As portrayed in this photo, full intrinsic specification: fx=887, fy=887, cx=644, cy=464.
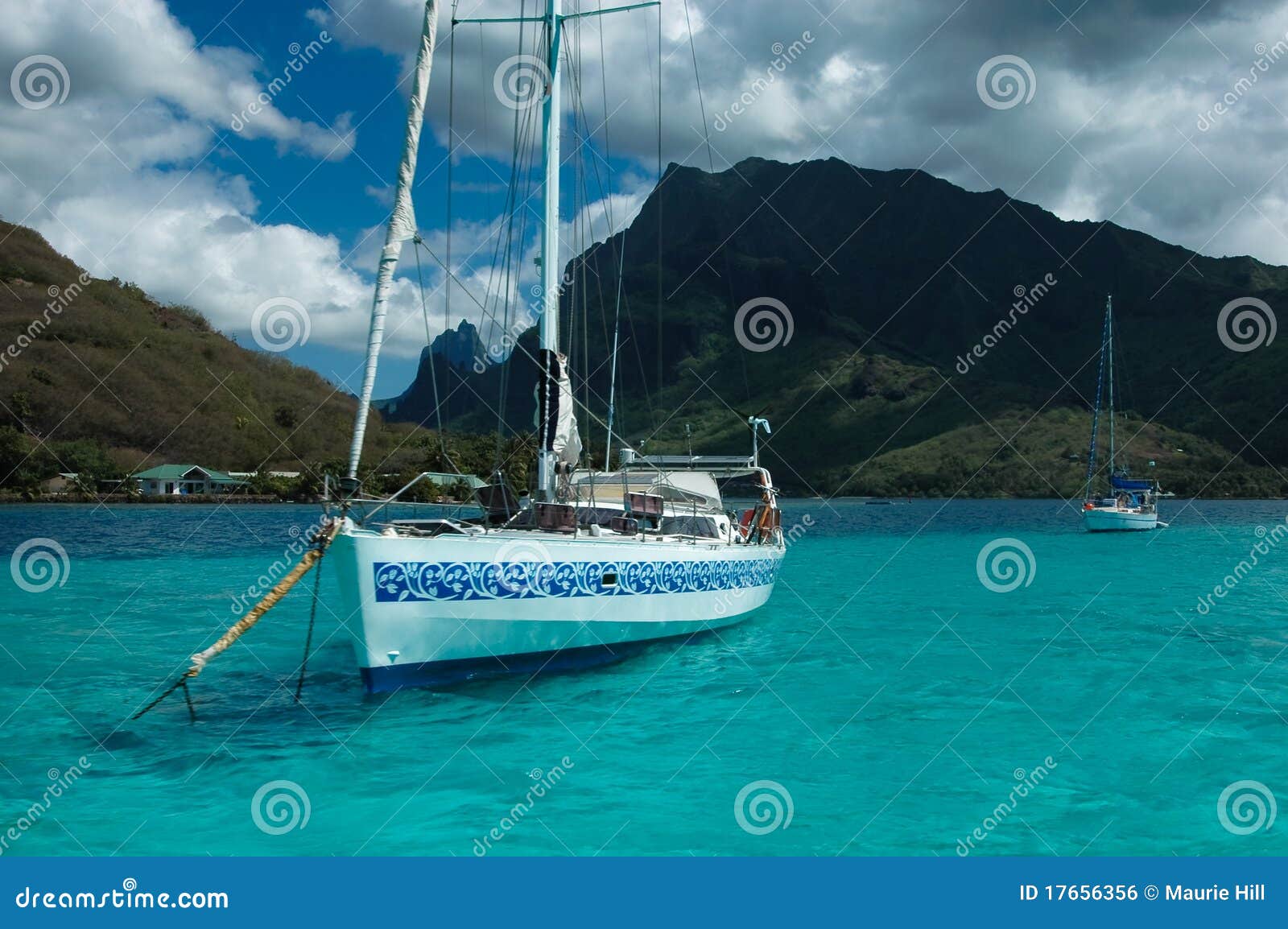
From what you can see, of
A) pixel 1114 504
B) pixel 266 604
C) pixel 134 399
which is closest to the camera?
pixel 266 604

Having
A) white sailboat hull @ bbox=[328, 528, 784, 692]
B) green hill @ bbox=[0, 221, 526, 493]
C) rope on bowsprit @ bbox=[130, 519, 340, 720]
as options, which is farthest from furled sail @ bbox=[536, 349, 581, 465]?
green hill @ bbox=[0, 221, 526, 493]

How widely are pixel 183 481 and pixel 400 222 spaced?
124 m

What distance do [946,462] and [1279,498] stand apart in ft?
183

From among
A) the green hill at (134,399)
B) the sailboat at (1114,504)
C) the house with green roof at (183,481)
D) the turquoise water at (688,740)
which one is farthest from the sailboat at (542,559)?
the house with green roof at (183,481)

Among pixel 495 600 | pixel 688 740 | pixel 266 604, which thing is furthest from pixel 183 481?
pixel 688 740

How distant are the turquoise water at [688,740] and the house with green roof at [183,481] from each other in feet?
Answer: 344

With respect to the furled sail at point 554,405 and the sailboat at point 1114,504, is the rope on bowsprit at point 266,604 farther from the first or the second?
the sailboat at point 1114,504

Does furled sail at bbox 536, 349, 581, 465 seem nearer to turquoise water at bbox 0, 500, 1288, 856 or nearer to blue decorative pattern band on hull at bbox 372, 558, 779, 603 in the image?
blue decorative pattern band on hull at bbox 372, 558, 779, 603

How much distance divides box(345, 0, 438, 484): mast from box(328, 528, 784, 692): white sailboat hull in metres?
1.68

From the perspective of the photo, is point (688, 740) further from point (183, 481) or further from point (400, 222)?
point (183, 481)

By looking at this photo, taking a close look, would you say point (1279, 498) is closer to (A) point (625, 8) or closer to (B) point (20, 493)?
(A) point (625, 8)

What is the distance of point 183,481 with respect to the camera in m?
120

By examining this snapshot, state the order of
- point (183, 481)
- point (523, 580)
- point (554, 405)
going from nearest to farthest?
point (523, 580) → point (554, 405) → point (183, 481)

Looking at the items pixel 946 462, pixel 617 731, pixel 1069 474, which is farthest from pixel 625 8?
pixel 946 462
